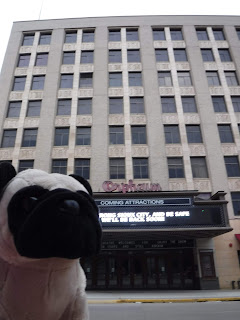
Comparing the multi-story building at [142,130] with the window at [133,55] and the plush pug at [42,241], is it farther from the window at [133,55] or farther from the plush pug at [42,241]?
the plush pug at [42,241]

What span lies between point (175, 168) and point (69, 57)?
1474 cm

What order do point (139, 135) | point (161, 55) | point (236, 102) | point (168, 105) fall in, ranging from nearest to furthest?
point (139, 135) < point (168, 105) < point (236, 102) < point (161, 55)

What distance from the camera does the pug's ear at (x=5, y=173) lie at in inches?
76.8

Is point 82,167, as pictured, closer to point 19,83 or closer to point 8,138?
point 8,138

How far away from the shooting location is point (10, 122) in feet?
68.1

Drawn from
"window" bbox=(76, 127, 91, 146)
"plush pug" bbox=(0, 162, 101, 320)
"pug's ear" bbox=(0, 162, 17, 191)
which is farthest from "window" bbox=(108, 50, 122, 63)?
"plush pug" bbox=(0, 162, 101, 320)

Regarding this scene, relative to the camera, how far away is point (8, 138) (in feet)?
66.6

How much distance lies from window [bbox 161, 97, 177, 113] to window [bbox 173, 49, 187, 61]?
4823 millimetres

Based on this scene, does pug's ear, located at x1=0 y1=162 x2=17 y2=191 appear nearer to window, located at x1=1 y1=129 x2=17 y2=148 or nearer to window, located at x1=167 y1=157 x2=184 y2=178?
window, located at x1=167 y1=157 x2=184 y2=178

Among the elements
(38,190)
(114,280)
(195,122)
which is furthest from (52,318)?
(195,122)

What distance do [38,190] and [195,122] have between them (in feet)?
66.8

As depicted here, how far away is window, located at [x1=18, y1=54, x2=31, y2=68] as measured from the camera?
2378 cm

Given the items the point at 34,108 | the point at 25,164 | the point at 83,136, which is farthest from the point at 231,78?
the point at 25,164

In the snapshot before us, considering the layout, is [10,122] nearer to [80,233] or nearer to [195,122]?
[195,122]
